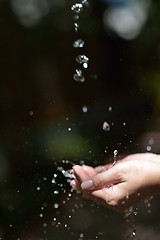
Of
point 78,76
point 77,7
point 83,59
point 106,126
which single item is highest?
point 77,7

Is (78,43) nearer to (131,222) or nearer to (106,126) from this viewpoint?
(106,126)

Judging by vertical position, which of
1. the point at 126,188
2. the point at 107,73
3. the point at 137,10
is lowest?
the point at 126,188

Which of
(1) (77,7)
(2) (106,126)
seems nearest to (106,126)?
(2) (106,126)

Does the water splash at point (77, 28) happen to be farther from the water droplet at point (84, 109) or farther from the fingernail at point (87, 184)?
the fingernail at point (87, 184)

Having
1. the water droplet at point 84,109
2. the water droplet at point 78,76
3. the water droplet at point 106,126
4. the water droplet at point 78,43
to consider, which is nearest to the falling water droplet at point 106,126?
the water droplet at point 106,126

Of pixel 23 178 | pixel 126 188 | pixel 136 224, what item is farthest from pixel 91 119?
pixel 126 188

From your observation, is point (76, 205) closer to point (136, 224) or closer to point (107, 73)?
point (136, 224)

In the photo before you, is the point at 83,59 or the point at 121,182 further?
the point at 83,59
